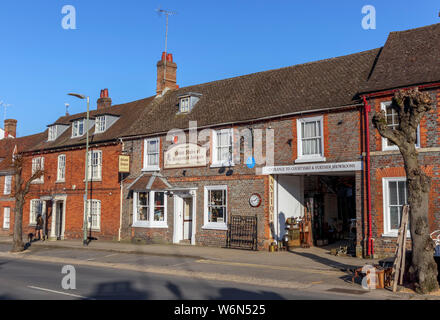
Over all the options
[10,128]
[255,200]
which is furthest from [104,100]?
[255,200]

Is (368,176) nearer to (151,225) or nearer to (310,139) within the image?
(310,139)

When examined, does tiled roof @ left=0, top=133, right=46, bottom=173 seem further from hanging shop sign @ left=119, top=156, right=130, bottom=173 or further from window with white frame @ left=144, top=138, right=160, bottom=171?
window with white frame @ left=144, top=138, right=160, bottom=171

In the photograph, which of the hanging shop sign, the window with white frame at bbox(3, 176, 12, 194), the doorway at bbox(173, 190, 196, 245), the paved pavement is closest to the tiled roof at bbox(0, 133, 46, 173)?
the window with white frame at bbox(3, 176, 12, 194)

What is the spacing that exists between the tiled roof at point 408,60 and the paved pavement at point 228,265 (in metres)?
6.83

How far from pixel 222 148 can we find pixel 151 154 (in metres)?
5.00

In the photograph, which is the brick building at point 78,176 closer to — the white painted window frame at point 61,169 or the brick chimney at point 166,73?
the white painted window frame at point 61,169

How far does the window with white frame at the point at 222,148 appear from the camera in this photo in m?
21.0

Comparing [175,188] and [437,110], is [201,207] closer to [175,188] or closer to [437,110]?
[175,188]

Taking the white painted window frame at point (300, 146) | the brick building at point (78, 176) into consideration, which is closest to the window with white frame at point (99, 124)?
the brick building at point (78, 176)

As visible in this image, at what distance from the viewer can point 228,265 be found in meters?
15.7

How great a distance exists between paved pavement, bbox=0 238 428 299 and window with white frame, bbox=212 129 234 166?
429 cm

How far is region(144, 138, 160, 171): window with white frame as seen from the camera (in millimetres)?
24062

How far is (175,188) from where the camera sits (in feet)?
73.7

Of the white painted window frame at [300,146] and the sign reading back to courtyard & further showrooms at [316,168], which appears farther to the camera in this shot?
the white painted window frame at [300,146]
